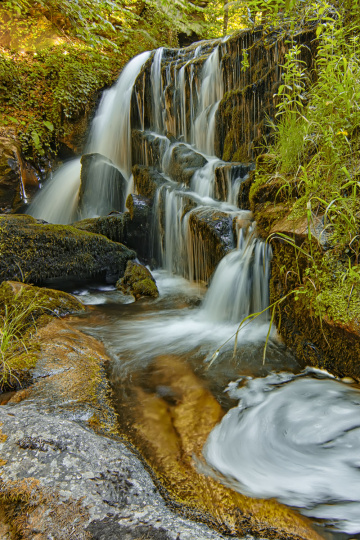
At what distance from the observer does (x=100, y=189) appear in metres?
8.05

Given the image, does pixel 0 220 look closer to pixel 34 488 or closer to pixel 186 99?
pixel 34 488

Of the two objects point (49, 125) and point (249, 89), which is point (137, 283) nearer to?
point (249, 89)

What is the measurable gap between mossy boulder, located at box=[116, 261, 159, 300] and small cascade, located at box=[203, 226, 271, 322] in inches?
40.2

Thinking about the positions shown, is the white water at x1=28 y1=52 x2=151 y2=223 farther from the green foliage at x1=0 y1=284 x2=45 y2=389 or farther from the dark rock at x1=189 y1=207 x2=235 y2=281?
the green foliage at x1=0 y1=284 x2=45 y2=389

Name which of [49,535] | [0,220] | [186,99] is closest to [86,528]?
[49,535]

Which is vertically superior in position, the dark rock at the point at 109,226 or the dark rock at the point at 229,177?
the dark rock at the point at 229,177

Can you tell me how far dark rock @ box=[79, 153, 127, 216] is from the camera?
802 centimetres

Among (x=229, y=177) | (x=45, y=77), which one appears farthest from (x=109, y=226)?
(x=45, y=77)

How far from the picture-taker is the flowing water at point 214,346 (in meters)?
1.75

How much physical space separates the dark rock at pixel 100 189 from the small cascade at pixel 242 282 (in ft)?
14.7

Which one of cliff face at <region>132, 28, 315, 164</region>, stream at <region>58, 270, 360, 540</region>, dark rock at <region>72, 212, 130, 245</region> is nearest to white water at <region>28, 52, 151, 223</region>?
cliff face at <region>132, 28, 315, 164</region>

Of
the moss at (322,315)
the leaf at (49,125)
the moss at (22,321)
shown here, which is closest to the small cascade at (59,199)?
the leaf at (49,125)

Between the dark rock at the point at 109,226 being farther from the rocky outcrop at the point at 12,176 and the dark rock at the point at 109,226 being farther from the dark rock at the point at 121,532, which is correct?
the dark rock at the point at 121,532

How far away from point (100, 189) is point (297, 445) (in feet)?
24.1
